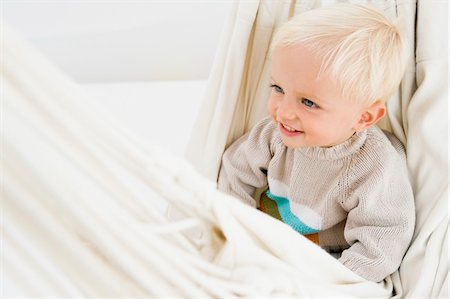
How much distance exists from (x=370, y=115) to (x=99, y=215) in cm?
45

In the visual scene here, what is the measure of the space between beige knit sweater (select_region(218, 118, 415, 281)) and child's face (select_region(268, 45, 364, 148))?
0.15ft

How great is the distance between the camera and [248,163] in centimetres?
101

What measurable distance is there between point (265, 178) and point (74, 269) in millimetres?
A: 561

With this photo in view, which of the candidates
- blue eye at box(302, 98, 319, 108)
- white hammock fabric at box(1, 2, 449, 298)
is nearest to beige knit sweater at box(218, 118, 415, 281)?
blue eye at box(302, 98, 319, 108)

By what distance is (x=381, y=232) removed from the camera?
0.83 m

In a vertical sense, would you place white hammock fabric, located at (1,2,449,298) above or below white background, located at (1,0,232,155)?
above

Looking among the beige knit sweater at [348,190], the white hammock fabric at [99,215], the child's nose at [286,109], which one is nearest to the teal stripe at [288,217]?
the beige knit sweater at [348,190]

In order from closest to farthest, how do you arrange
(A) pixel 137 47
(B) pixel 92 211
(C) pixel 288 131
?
(B) pixel 92 211
(C) pixel 288 131
(A) pixel 137 47

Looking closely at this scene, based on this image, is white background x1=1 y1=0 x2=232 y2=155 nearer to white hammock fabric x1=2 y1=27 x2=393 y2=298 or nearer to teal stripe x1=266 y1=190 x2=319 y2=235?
teal stripe x1=266 y1=190 x2=319 y2=235

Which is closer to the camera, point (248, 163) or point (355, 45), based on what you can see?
point (355, 45)

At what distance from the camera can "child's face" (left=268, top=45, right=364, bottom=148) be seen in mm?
746

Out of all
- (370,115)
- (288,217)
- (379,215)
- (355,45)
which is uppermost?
(355,45)

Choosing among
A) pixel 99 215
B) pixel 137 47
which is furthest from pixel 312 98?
pixel 137 47

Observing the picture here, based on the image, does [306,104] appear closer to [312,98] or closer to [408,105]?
[312,98]
